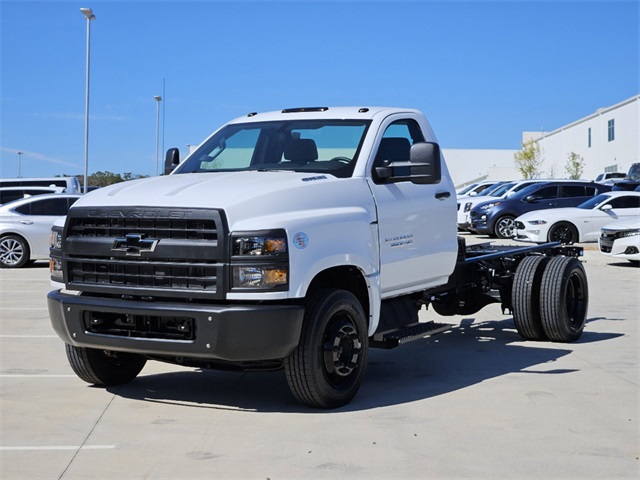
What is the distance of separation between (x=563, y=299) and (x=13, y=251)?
44.5ft

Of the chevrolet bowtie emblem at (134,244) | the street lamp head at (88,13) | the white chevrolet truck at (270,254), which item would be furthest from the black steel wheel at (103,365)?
the street lamp head at (88,13)

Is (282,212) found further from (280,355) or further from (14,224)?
(14,224)

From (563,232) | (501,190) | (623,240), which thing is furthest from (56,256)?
(501,190)

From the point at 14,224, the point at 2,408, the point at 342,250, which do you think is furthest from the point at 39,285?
the point at 342,250

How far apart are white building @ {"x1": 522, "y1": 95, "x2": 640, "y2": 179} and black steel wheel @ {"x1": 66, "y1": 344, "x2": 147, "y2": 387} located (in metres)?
54.6

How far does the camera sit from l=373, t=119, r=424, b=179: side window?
772 cm

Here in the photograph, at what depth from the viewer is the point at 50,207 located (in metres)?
20.1

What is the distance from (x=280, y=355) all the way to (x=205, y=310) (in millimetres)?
596

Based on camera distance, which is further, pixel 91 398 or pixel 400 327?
pixel 400 327

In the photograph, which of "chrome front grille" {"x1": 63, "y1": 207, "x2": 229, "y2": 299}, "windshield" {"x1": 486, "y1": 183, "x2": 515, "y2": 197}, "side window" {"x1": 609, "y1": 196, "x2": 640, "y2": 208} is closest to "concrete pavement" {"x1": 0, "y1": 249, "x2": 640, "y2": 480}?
"chrome front grille" {"x1": 63, "y1": 207, "x2": 229, "y2": 299}

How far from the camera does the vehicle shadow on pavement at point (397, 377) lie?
7.16 meters

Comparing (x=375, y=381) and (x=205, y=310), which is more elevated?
(x=205, y=310)

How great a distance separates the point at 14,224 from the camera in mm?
19750

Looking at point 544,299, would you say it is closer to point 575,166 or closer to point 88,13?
point 88,13
